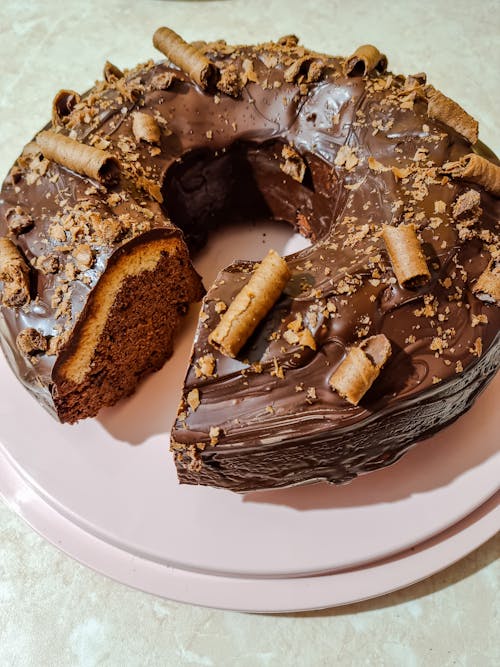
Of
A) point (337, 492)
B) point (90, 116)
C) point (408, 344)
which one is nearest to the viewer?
point (408, 344)

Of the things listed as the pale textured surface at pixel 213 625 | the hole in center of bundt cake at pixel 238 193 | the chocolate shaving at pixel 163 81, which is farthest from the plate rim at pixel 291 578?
the chocolate shaving at pixel 163 81

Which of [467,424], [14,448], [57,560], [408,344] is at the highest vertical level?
[408,344]

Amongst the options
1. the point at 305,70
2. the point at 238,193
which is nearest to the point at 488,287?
the point at 305,70

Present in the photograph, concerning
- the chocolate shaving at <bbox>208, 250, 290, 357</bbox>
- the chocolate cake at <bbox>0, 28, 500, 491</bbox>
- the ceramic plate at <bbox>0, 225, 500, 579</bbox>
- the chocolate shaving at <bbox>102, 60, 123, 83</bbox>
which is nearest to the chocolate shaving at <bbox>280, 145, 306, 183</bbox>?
the chocolate cake at <bbox>0, 28, 500, 491</bbox>

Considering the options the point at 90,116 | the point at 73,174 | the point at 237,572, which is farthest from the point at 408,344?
the point at 90,116

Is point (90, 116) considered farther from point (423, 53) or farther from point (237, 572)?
point (423, 53)

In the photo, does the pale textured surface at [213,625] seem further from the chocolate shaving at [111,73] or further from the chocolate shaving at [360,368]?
the chocolate shaving at [111,73]
